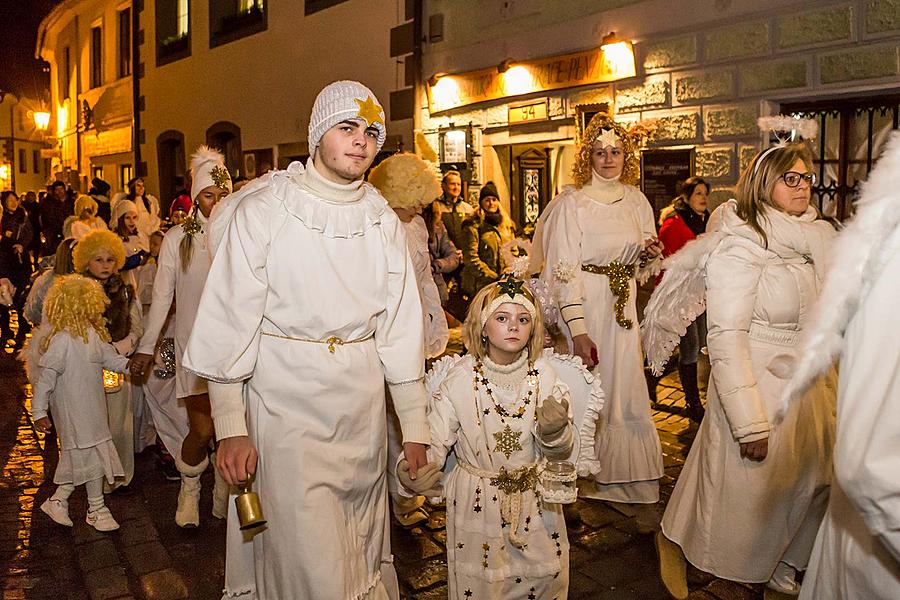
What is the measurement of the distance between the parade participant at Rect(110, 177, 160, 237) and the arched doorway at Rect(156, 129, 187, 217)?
27.6 feet

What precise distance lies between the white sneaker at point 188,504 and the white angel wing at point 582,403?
2640 millimetres

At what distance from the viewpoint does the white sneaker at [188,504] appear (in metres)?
5.53

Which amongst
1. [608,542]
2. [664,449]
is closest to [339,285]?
[608,542]

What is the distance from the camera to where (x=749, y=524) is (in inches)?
153

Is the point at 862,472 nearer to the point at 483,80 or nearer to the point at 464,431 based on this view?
the point at 464,431

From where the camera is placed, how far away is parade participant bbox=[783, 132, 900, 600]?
1.71 meters

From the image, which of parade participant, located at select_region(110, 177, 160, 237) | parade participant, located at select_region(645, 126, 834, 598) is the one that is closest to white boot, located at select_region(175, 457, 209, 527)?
parade participant, located at select_region(645, 126, 834, 598)

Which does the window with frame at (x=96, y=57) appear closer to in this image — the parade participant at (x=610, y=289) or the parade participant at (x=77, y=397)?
the parade participant at (x=77, y=397)

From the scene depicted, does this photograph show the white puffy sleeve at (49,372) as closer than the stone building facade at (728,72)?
Yes

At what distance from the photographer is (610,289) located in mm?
5633

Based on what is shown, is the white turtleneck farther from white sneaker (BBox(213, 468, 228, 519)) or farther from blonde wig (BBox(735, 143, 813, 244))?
white sneaker (BBox(213, 468, 228, 519))

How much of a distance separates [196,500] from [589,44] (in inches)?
314

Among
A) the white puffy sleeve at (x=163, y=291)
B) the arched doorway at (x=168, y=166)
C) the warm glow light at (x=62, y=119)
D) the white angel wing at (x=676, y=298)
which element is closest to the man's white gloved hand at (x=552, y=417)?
the white angel wing at (x=676, y=298)

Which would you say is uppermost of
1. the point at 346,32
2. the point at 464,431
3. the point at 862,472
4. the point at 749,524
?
the point at 346,32
